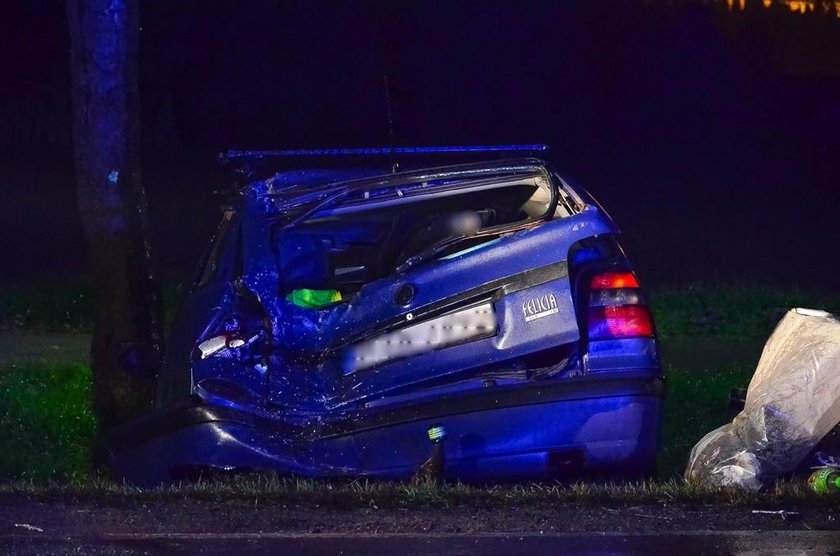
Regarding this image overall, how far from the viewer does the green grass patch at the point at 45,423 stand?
6.52 metres

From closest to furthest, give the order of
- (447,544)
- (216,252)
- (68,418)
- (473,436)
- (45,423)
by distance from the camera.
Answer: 1. (447,544)
2. (473,436)
3. (216,252)
4. (45,423)
5. (68,418)

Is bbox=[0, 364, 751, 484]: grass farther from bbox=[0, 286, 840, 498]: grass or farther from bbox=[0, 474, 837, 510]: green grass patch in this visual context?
bbox=[0, 474, 837, 510]: green grass patch

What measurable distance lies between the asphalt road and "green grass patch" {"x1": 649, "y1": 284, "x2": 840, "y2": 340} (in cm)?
569

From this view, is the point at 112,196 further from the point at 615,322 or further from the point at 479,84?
the point at 479,84

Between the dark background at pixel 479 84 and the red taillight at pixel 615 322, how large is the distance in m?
13.2

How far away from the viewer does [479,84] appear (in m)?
18.6

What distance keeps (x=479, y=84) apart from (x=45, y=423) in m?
12.4

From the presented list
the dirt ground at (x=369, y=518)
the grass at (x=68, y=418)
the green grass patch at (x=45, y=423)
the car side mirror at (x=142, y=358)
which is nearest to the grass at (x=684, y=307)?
the grass at (x=68, y=418)

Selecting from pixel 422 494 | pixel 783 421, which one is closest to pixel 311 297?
pixel 422 494

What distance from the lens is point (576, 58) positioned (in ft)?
61.2

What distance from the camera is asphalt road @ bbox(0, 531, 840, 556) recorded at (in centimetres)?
404

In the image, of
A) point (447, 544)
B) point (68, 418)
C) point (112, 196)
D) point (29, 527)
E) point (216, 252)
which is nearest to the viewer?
point (447, 544)

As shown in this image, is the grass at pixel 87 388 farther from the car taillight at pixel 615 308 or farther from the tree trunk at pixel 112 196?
the car taillight at pixel 615 308

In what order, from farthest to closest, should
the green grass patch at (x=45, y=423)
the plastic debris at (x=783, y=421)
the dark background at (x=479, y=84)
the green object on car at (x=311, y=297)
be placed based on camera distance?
the dark background at (x=479, y=84) < the green grass patch at (x=45, y=423) < the green object on car at (x=311, y=297) < the plastic debris at (x=783, y=421)
